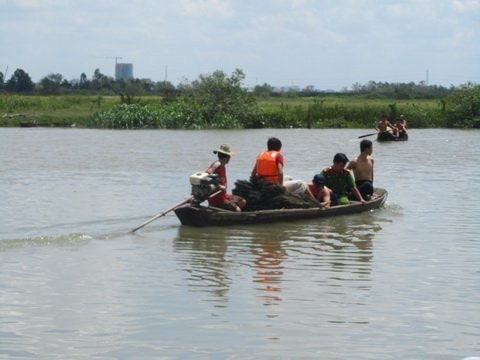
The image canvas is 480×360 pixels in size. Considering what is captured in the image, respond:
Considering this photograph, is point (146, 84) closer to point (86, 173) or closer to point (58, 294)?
point (86, 173)

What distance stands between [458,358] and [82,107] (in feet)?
164

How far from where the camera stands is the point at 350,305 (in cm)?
915

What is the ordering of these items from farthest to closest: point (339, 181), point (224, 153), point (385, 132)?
1. point (385, 132)
2. point (339, 181)
3. point (224, 153)

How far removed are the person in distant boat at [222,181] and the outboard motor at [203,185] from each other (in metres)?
0.20

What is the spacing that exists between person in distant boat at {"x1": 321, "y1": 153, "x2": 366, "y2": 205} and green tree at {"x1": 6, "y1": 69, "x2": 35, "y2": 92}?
74.7 meters

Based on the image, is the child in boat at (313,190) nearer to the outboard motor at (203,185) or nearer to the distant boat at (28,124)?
the outboard motor at (203,185)

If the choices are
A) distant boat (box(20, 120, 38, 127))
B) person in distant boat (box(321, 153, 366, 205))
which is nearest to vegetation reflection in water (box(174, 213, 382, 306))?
person in distant boat (box(321, 153, 366, 205))

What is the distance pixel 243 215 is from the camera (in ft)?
45.0

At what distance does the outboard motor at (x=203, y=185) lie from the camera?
13.2m

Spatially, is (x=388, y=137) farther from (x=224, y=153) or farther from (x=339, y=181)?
(x=224, y=153)

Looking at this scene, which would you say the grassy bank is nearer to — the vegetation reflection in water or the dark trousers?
the dark trousers

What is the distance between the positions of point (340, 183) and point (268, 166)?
64.0 inches

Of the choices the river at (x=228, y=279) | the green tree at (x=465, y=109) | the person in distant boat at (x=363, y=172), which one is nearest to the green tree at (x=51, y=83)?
the green tree at (x=465, y=109)

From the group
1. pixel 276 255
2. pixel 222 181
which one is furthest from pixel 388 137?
pixel 276 255
